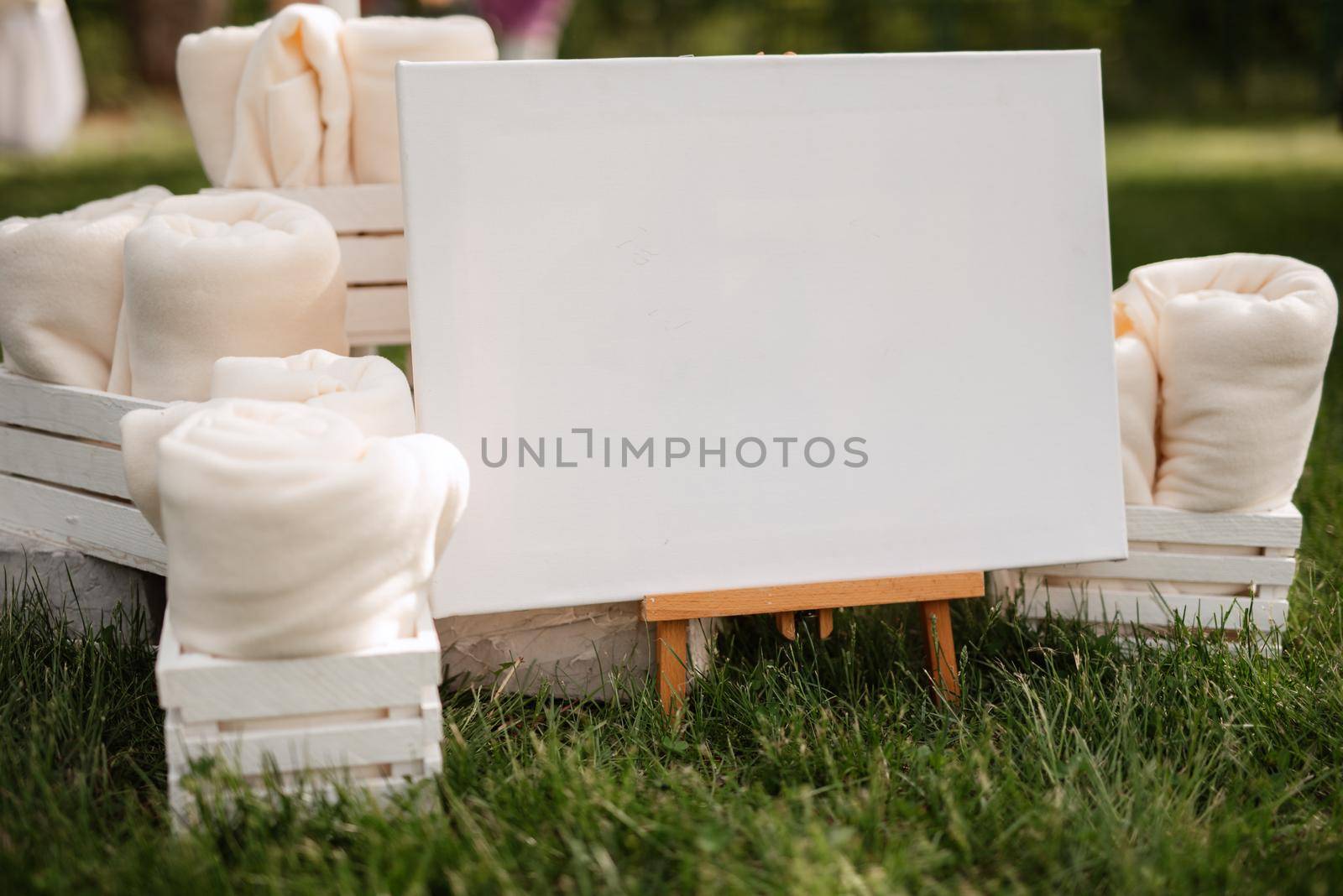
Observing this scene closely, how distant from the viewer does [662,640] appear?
1963 millimetres

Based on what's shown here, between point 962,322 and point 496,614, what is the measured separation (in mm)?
840

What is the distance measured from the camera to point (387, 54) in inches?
91.7

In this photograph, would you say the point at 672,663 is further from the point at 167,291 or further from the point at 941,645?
the point at 167,291

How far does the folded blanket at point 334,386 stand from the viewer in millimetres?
1757

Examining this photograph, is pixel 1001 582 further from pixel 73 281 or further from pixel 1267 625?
pixel 73 281

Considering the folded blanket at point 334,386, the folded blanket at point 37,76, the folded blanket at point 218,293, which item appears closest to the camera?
the folded blanket at point 334,386

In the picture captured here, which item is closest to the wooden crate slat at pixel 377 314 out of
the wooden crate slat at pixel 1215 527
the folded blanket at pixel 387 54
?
the folded blanket at pixel 387 54

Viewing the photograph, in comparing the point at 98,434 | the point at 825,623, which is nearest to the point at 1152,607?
the point at 825,623

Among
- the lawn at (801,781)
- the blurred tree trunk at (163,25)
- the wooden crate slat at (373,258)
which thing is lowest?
the lawn at (801,781)

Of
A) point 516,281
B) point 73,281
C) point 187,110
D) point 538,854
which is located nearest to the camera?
point 538,854

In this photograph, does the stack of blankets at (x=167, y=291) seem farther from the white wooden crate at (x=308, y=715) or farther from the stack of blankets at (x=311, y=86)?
the white wooden crate at (x=308, y=715)

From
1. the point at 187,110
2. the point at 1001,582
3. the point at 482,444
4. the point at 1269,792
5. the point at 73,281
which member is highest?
the point at 187,110

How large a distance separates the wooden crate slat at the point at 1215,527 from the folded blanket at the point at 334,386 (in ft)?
3.91

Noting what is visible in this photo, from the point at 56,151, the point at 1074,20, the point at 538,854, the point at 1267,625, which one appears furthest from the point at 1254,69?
the point at 538,854
